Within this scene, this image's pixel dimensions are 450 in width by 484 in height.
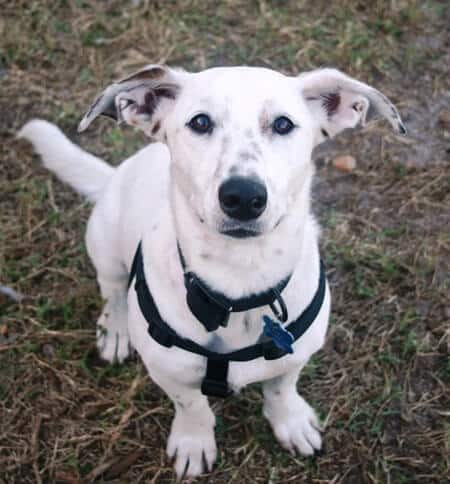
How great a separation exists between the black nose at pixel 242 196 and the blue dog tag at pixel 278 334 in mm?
579

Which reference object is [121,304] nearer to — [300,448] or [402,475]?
[300,448]

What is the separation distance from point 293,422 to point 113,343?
1044 millimetres

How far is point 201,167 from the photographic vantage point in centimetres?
227

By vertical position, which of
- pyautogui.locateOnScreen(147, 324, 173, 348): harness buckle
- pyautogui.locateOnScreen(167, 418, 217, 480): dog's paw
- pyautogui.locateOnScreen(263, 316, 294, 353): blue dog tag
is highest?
pyautogui.locateOnScreen(263, 316, 294, 353): blue dog tag

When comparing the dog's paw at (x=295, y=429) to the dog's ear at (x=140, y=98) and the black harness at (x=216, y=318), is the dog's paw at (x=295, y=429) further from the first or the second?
the dog's ear at (x=140, y=98)

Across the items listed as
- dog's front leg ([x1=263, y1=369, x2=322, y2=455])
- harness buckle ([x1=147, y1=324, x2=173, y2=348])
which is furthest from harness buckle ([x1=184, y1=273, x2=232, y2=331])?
dog's front leg ([x1=263, y1=369, x2=322, y2=455])

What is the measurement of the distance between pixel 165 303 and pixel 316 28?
3.18 m

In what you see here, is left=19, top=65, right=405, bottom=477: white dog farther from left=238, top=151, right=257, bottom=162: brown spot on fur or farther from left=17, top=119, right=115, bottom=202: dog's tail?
left=17, top=119, right=115, bottom=202: dog's tail

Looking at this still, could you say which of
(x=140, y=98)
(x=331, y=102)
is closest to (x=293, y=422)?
(x=331, y=102)

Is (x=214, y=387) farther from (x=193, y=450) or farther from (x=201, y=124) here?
(x=201, y=124)

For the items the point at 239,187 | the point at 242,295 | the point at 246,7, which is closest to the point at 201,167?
the point at 239,187

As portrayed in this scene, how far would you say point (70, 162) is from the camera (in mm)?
3859

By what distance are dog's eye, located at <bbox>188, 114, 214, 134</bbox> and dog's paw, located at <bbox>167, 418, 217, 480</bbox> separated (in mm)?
1503

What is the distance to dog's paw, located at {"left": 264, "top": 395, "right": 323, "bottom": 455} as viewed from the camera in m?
3.32
